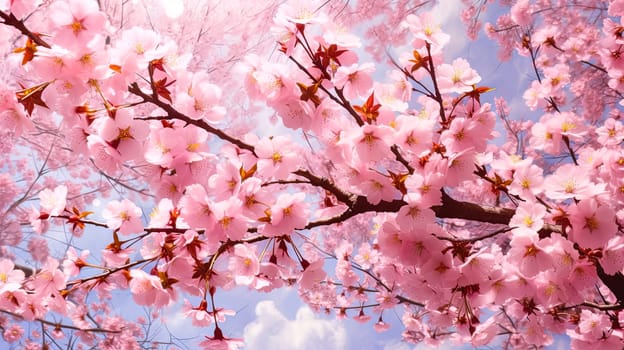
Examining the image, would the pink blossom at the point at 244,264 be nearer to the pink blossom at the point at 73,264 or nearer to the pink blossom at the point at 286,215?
the pink blossom at the point at 286,215

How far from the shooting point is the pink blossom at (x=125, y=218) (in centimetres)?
205

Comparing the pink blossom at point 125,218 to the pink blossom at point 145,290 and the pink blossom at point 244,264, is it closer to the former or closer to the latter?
the pink blossom at point 145,290

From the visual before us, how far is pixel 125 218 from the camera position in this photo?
2.06 m

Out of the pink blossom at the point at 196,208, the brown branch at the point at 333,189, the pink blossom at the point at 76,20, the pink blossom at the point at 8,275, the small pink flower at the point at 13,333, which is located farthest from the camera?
the small pink flower at the point at 13,333

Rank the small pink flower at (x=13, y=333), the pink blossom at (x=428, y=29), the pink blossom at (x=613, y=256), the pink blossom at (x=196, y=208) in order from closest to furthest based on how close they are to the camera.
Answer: the pink blossom at (x=196, y=208) → the pink blossom at (x=613, y=256) → the pink blossom at (x=428, y=29) → the small pink flower at (x=13, y=333)

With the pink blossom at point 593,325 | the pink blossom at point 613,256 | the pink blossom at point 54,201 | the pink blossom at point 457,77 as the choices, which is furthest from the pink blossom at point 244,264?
the pink blossom at point 593,325

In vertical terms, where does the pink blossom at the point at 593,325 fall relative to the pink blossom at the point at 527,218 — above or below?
below

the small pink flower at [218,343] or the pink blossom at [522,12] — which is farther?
the pink blossom at [522,12]

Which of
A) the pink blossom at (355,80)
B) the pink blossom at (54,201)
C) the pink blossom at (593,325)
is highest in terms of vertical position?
the pink blossom at (355,80)

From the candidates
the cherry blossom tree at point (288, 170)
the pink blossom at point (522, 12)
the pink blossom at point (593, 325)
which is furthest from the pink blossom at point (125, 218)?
the pink blossom at point (522, 12)

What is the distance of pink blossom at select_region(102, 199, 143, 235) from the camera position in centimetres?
205

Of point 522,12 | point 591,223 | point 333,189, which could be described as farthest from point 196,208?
point 522,12

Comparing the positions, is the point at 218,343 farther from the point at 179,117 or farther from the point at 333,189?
the point at 179,117

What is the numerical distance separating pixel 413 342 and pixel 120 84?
632 cm
